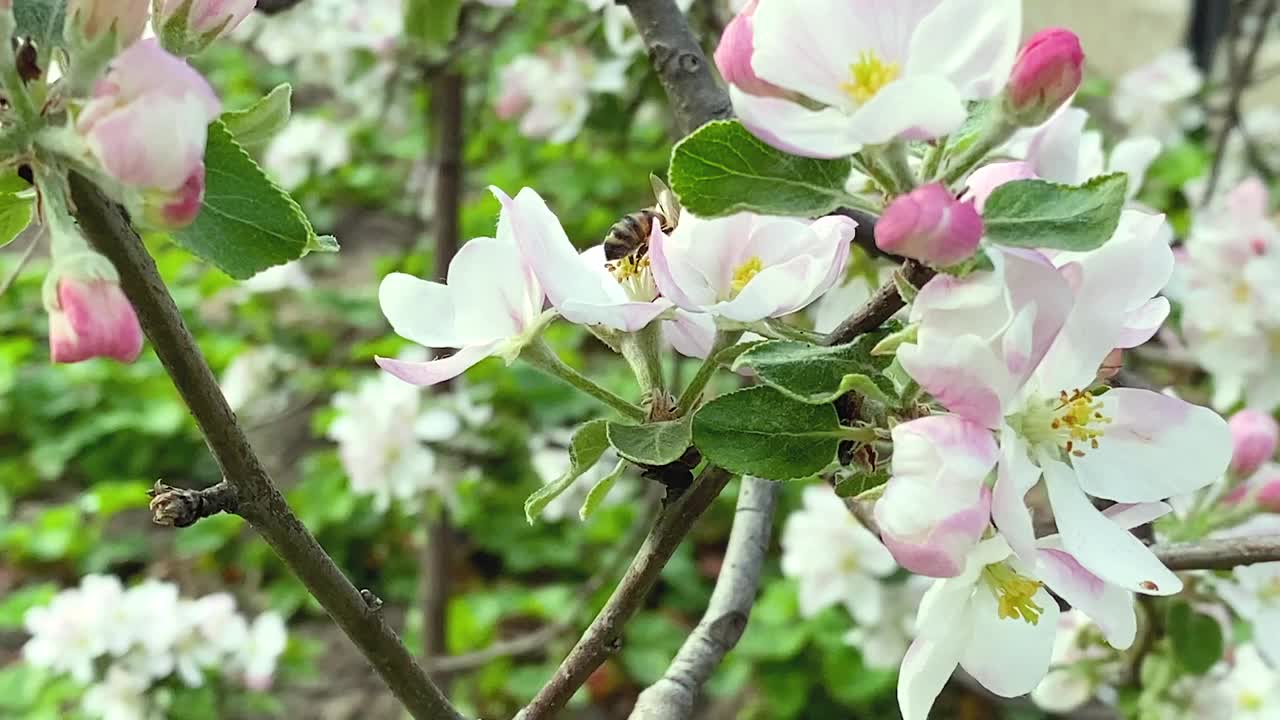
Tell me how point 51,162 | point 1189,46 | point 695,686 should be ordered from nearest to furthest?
point 51,162, point 695,686, point 1189,46

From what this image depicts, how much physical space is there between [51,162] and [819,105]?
8.7 inches

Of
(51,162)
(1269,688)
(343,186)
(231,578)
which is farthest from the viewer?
(343,186)

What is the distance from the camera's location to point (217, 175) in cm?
38

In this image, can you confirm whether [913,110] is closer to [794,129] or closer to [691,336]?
[794,129]

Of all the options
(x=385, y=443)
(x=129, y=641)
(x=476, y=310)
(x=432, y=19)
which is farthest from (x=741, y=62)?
(x=385, y=443)

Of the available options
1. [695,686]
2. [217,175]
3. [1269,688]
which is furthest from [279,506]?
[1269,688]

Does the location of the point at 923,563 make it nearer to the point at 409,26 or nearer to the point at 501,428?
the point at 409,26

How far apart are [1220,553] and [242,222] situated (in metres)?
0.45

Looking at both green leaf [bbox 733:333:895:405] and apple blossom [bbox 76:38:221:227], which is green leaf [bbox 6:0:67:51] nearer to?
apple blossom [bbox 76:38:221:227]

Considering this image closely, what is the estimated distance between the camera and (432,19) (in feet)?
3.37

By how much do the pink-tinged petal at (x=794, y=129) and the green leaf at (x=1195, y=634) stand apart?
24.3 inches

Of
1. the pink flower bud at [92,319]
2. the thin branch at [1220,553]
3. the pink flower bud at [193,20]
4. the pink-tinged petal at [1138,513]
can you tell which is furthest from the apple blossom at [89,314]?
the thin branch at [1220,553]

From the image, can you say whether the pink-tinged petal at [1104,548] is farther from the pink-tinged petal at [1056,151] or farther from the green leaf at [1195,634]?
the green leaf at [1195,634]

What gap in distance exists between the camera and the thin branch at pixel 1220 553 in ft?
1.72
